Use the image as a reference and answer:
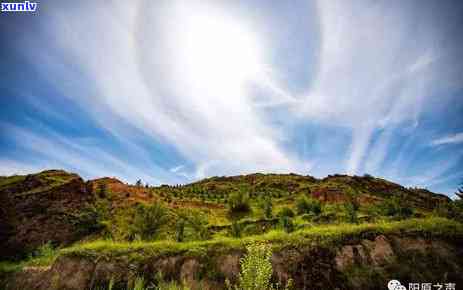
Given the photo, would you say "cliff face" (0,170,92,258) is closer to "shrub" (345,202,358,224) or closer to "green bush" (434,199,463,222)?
"shrub" (345,202,358,224)

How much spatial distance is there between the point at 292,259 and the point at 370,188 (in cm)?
6411

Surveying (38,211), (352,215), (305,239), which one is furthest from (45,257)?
(352,215)

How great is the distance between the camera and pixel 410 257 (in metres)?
8.85

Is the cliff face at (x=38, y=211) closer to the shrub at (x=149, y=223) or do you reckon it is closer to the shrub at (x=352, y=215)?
the shrub at (x=149, y=223)

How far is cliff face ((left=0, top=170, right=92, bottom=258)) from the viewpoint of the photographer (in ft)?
78.8

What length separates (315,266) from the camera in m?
9.08

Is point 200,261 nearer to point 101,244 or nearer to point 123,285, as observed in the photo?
point 123,285

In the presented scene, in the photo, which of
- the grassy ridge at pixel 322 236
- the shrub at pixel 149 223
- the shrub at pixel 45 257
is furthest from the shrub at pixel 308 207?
the shrub at pixel 45 257

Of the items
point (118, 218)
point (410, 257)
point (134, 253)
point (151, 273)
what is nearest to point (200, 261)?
point (151, 273)

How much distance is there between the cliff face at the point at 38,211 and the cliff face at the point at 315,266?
16.5 metres

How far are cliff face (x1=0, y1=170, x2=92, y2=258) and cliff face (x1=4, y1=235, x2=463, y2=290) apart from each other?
16460 mm

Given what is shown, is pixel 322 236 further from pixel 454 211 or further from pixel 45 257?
pixel 45 257

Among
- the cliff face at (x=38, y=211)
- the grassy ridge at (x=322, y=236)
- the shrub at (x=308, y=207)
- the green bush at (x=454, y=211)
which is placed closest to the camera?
the grassy ridge at (x=322, y=236)

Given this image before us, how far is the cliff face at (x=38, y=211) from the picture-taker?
78.8 feet
